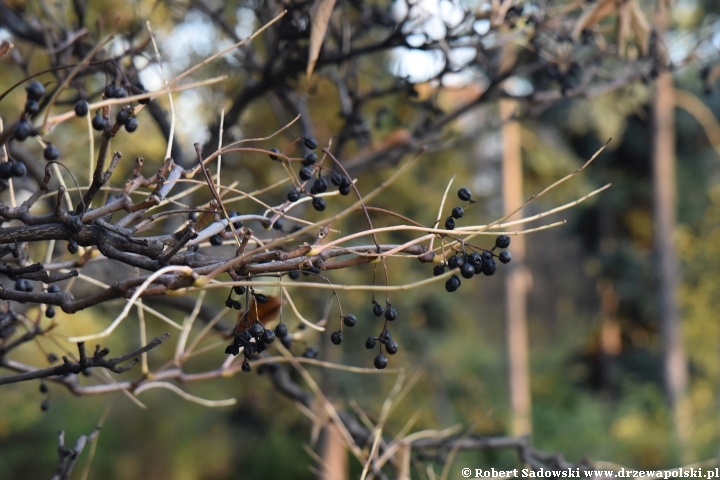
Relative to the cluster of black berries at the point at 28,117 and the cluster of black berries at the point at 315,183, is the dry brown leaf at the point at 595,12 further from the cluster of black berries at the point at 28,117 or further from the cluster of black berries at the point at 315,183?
the cluster of black berries at the point at 28,117

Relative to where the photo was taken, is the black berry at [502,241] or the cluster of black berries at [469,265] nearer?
the cluster of black berries at [469,265]

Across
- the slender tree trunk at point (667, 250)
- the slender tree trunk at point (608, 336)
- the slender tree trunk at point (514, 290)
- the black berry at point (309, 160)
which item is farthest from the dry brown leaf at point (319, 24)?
the slender tree trunk at point (608, 336)

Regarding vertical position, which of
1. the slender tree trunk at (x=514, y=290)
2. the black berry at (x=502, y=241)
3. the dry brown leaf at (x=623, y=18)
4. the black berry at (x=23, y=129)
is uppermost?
the slender tree trunk at (x=514, y=290)

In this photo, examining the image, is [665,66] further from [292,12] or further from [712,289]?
[712,289]

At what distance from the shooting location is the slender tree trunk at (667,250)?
11.9 meters

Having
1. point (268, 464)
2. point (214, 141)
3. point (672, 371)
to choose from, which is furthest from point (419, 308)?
point (214, 141)

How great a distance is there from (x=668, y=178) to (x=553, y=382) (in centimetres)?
554

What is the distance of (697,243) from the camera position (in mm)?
13539

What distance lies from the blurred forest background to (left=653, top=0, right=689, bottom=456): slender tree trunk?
0.11 m

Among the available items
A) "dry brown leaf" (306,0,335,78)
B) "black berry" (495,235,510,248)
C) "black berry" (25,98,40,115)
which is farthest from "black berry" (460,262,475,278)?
"dry brown leaf" (306,0,335,78)

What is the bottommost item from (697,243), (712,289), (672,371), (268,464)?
(268,464)

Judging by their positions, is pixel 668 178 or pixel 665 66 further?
pixel 668 178

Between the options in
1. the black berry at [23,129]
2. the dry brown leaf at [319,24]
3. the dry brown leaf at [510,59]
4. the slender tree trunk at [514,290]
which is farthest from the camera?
the slender tree trunk at [514,290]

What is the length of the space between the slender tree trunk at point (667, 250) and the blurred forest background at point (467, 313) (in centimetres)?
11
